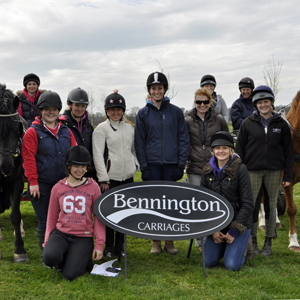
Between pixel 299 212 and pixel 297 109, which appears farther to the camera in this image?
pixel 299 212

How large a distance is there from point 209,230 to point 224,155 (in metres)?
0.97

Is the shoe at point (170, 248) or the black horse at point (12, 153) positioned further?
the shoe at point (170, 248)

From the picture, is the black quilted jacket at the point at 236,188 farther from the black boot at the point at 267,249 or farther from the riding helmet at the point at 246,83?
the riding helmet at the point at 246,83

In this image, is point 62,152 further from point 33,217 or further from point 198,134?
point 33,217

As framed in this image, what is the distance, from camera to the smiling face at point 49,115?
13.8 ft

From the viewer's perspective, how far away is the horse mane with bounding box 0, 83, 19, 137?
4.19 m

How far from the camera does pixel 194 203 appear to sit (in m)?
4.03

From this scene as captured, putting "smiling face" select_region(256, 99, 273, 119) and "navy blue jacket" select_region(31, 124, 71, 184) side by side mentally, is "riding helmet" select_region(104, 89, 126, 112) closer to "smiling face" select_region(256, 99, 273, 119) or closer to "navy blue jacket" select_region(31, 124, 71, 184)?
"navy blue jacket" select_region(31, 124, 71, 184)

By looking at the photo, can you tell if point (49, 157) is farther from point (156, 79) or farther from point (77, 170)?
point (156, 79)

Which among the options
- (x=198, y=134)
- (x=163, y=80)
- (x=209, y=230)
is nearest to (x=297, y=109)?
(x=198, y=134)

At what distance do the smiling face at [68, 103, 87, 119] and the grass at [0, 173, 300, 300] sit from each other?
2065mm

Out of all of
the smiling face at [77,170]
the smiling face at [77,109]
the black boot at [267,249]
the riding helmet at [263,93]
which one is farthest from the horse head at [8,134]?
the black boot at [267,249]

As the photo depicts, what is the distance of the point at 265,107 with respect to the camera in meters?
4.61

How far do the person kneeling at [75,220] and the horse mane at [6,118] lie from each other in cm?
94
